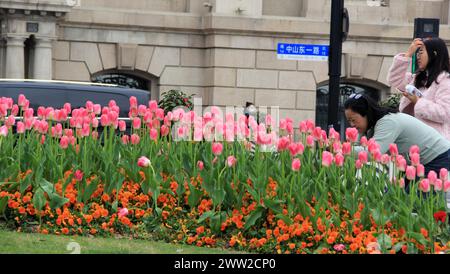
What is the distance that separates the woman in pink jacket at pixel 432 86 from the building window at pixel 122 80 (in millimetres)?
20143

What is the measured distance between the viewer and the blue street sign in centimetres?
2088

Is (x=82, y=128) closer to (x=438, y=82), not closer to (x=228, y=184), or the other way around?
(x=228, y=184)

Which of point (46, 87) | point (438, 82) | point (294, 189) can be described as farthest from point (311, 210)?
point (46, 87)

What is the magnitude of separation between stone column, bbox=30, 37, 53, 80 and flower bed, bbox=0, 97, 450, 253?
17393 mm

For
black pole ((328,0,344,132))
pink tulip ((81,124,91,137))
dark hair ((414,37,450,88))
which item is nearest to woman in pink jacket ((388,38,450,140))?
dark hair ((414,37,450,88))

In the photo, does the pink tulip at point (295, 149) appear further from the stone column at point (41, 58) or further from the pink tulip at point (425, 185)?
the stone column at point (41, 58)

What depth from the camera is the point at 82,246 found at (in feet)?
32.4

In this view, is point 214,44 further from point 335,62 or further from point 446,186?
point 446,186

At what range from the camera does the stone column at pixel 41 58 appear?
29.4m

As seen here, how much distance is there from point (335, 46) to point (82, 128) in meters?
7.36

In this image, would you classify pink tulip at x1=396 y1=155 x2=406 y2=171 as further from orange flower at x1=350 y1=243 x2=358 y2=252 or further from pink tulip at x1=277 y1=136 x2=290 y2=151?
pink tulip at x1=277 y1=136 x2=290 y2=151

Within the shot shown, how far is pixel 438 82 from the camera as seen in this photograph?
1141cm

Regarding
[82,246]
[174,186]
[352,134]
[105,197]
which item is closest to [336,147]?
[352,134]

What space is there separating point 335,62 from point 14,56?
40.4ft
